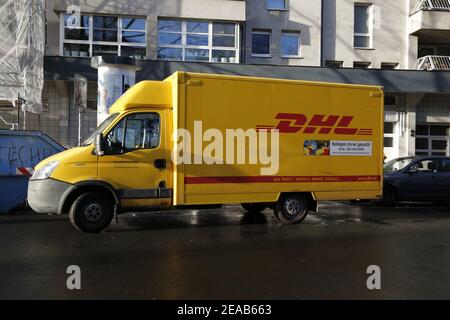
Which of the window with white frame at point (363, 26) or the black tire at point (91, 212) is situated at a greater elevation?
the window with white frame at point (363, 26)

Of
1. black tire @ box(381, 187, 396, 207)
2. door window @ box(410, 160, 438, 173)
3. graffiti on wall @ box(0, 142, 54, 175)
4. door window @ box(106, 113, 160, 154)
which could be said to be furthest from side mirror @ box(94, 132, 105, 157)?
door window @ box(410, 160, 438, 173)

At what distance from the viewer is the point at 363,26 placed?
23062 millimetres

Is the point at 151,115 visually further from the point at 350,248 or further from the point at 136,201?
the point at 350,248

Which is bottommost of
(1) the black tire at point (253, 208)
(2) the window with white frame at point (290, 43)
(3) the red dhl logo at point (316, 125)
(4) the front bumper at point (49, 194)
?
(1) the black tire at point (253, 208)

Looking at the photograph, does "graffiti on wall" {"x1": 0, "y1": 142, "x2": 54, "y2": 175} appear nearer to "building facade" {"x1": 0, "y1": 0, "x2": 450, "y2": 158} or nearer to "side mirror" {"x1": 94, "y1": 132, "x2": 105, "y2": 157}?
"side mirror" {"x1": 94, "y1": 132, "x2": 105, "y2": 157}

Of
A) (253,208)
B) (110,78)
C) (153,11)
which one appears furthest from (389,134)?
(110,78)

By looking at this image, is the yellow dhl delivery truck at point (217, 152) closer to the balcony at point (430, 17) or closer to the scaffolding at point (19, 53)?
the scaffolding at point (19, 53)

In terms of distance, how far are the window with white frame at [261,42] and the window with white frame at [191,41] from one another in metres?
1.88

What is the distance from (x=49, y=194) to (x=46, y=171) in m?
0.42

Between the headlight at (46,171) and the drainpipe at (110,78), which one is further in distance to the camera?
the drainpipe at (110,78)

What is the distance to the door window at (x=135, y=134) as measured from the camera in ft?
28.6

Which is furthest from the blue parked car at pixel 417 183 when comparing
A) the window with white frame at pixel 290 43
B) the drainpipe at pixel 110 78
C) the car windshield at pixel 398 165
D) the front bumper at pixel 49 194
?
the window with white frame at pixel 290 43

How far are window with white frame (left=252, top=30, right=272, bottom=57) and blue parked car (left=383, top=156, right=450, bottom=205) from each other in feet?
33.0

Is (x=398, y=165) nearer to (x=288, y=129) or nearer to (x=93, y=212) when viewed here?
(x=288, y=129)
